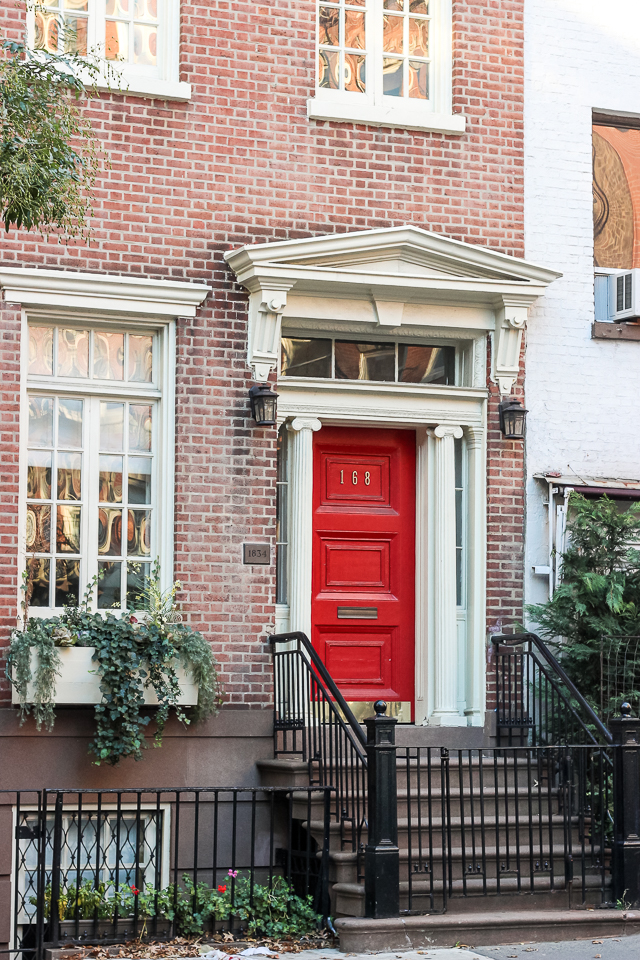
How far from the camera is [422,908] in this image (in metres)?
8.12

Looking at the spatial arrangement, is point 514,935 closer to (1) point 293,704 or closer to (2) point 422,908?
(2) point 422,908

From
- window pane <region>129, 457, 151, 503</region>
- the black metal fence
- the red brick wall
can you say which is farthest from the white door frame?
the black metal fence

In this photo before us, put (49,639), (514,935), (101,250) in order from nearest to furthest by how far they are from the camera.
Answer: (514,935) < (49,639) < (101,250)

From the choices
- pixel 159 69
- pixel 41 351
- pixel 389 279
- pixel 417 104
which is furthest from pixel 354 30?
pixel 41 351

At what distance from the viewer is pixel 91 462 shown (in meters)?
9.62

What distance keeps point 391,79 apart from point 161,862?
6.12m

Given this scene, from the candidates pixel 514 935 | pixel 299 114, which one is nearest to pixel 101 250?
pixel 299 114

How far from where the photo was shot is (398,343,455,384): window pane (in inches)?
412

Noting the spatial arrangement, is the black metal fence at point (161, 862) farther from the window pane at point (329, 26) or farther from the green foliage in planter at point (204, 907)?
the window pane at point (329, 26)

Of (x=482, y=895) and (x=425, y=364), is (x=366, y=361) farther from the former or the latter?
(x=482, y=895)

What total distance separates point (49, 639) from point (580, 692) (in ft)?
12.7

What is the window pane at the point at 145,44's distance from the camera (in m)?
9.94

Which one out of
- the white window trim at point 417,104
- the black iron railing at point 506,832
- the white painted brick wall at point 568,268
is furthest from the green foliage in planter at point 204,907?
the white window trim at point 417,104

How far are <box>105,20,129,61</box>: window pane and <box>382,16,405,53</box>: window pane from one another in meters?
2.02
